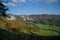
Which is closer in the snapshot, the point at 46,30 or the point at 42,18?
the point at 46,30

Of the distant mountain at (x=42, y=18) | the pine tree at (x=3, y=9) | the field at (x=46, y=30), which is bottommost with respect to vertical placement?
the field at (x=46, y=30)

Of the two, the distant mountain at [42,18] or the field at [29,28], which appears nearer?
the field at [29,28]

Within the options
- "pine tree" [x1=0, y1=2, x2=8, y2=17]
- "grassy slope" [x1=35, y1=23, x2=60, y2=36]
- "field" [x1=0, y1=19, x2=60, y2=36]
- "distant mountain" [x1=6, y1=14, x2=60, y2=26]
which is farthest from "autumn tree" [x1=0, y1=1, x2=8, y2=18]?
"grassy slope" [x1=35, y1=23, x2=60, y2=36]

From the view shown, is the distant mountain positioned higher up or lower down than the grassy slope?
higher up

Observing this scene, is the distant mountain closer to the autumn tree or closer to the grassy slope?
the grassy slope

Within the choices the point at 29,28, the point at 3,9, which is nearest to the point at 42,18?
the point at 29,28

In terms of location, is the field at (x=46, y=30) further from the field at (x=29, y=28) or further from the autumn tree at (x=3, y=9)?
the autumn tree at (x=3, y=9)

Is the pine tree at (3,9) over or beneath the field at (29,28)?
over

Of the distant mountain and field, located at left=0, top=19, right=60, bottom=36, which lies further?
the distant mountain

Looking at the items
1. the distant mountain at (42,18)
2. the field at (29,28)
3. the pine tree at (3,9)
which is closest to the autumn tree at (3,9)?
the pine tree at (3,9)

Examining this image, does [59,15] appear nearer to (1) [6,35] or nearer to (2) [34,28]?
(2) [34,28]

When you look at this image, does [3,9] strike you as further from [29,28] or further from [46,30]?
[46,30]
